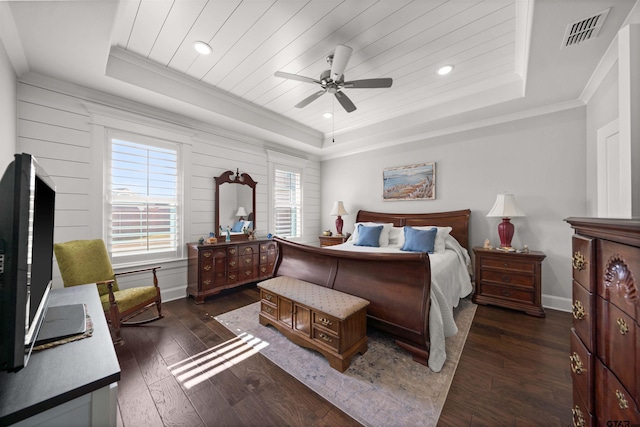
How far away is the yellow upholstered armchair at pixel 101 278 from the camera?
7.32ft

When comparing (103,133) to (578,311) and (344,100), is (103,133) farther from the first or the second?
(578,311)

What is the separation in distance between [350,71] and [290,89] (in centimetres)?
87

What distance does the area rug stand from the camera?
1.55m

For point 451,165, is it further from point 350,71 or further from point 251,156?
point 251,156

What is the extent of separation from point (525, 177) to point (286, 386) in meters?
4.00

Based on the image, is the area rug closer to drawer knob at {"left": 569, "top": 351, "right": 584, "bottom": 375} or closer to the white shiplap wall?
drawer knob at {"left": 569, "top": 351, "right": 584, "bottom": 375}

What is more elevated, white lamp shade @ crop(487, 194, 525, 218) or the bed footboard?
white lamp shade @ crop(487, 194, 525, 218)

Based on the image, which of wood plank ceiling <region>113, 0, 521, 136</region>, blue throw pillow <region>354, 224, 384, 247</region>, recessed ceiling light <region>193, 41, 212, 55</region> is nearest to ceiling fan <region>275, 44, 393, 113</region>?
wood plank ceiling <region>113, 0, 521, 136</region>

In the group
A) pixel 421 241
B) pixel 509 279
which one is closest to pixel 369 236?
pixel 421 241

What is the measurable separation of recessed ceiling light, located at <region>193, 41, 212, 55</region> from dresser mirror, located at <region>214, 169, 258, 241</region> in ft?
6.05

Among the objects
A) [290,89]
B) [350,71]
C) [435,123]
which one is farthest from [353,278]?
[435,123]

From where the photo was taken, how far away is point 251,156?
4.46 m

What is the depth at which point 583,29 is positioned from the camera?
1.85 meters

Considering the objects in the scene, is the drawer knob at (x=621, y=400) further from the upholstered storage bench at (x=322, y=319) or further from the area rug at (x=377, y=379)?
the upholstered storage bench at (x=322, y=319)
